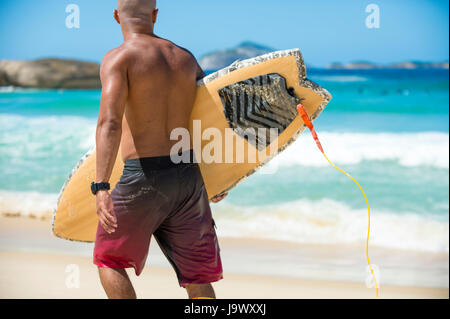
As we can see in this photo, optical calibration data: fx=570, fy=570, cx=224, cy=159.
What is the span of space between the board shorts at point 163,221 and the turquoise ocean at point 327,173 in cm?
314

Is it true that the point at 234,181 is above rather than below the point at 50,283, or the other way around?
above

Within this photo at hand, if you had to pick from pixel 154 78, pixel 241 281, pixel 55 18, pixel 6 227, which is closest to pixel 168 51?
pixel 154 78

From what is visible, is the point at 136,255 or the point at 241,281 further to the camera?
the point at 241,281

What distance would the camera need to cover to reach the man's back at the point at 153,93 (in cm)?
211

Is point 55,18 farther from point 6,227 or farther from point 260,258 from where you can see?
point 260,258

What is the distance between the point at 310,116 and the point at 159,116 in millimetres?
800

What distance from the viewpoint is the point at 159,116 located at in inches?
85.7

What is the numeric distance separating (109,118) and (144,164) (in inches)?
9.8

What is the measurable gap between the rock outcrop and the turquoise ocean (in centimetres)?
335

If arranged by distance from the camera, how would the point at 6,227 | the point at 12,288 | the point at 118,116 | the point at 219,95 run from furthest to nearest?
the point at 6,227 < the point at 12,288 < the point at 219,95 < the point at 118,116

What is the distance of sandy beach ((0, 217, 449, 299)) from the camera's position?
12.9ft

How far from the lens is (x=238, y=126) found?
2600 mm

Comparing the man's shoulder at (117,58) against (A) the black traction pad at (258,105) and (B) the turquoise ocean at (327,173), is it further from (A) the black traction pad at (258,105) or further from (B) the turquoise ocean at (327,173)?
(B) the turquoise ocean at (327,173)

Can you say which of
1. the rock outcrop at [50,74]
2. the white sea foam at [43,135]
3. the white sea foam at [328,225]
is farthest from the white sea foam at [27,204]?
the rock outcrop at [50,74]
